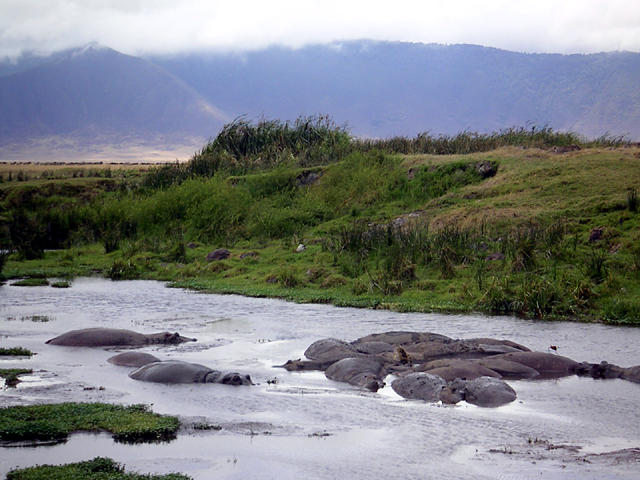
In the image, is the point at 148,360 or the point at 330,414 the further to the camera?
the point at 148,360

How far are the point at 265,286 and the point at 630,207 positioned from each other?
11882 millimetres

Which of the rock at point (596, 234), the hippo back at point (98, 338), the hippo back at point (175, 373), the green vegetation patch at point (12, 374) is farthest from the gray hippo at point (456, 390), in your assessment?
the rock at point (596, 234)

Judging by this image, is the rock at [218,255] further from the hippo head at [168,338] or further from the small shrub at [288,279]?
the hippo head at [168,338]

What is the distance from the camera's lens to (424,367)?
1423 centimetres

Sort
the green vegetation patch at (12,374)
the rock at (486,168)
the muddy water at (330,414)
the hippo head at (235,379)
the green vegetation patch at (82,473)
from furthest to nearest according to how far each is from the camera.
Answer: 1. the rock at (486,168)
2. the hippo head at (235,379)
3. the green vegetation patch at (12,374)
4. the muddy water at (330,414)
5. the green vegetation patch at (82,473)

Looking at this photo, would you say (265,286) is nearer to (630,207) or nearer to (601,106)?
(630,207)

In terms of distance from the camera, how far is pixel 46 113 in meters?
192

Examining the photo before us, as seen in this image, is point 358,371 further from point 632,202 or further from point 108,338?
point 632,202

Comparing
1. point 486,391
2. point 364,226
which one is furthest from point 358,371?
point 364,226

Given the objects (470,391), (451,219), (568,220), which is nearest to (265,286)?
(451,219)

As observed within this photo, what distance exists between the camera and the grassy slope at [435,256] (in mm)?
21516

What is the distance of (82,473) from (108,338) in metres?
8.38

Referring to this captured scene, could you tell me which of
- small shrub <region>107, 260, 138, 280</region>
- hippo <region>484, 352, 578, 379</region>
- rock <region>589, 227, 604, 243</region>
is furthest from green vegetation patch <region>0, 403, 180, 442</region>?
small shrub <region>107, 260, 138, 280</region>

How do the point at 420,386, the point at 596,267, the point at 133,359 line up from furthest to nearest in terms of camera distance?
1. the point at 596,267
2. the point at 133,359
3. the point at 420,386
